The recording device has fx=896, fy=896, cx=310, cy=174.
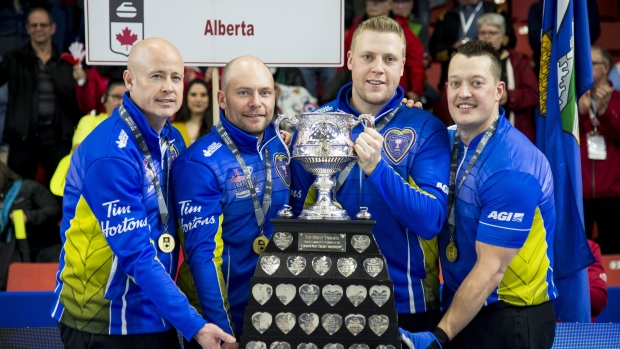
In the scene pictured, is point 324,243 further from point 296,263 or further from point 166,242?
point 166,242

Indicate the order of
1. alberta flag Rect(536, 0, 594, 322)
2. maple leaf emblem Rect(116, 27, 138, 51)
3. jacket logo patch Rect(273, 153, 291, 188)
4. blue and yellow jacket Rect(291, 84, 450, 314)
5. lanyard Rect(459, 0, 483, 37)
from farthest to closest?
lanyard Rect(459, 0, 483, 37)
maple leaf emblem Rect(116, 27, 138, 51)
alberta flag Rect(536, 0, 594, 322)
jacket logo patch Rect(273, 153, 291, 188)
blue and yellow jacket Rect(291, 84, 450, 314)

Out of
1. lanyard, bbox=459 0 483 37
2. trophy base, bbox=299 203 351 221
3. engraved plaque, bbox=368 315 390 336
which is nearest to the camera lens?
engraved plaque, bbox=368 315 390 336

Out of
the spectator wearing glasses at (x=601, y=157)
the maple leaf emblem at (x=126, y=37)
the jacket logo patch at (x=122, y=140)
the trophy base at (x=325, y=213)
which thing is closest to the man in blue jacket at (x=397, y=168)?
the trophy base at (x=325, y=213)

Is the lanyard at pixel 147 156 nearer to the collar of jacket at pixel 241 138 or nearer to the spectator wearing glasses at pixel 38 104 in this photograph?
the collar of jacket at pixel 241 138

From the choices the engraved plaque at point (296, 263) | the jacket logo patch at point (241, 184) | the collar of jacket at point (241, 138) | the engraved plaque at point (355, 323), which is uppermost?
the collar of jacket at point (241, 138)

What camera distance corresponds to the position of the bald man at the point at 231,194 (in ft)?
12.8

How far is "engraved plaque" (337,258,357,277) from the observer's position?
11.7 feet

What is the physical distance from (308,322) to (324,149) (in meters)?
0.70

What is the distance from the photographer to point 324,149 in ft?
12.0

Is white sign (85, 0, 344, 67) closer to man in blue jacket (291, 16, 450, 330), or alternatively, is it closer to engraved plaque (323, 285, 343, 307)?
man in blue jacket (291, 16, 450, 330)

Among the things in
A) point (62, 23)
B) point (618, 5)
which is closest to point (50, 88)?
point (62, 23)

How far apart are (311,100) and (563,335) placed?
3486 mm

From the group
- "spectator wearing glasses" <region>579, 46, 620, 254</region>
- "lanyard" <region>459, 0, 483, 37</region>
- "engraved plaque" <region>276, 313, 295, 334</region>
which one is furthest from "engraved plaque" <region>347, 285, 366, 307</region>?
"lanyard" <region>459, 0, 483, 37</region>

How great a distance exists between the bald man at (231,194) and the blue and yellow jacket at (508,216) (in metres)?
0.84
